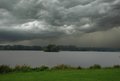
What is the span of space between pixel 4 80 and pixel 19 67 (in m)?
9.32

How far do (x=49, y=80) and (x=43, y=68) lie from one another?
992 cm

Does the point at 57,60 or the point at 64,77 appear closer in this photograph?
the point at 64,77

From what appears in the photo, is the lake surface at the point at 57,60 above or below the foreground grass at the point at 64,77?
below

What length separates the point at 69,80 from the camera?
15.9 meters

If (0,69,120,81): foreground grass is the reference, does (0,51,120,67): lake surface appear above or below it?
below

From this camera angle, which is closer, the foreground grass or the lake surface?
the foreground grass

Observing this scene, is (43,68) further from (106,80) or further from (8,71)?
(106,80)

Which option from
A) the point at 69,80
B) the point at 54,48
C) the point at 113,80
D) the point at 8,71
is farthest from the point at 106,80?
the point at 54,48

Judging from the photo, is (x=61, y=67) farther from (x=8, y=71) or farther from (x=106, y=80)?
(x=106, y=80)

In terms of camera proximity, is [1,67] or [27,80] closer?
[27,80]

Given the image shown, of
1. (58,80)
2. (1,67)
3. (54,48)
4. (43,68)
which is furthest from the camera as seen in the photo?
(54,48)

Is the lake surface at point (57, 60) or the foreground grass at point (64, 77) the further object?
the lake surface at point (57, 60)

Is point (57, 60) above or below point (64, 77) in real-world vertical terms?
below

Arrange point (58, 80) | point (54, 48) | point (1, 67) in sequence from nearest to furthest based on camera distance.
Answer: point (58, 80) → point (1, 67) → point (54, 48)
